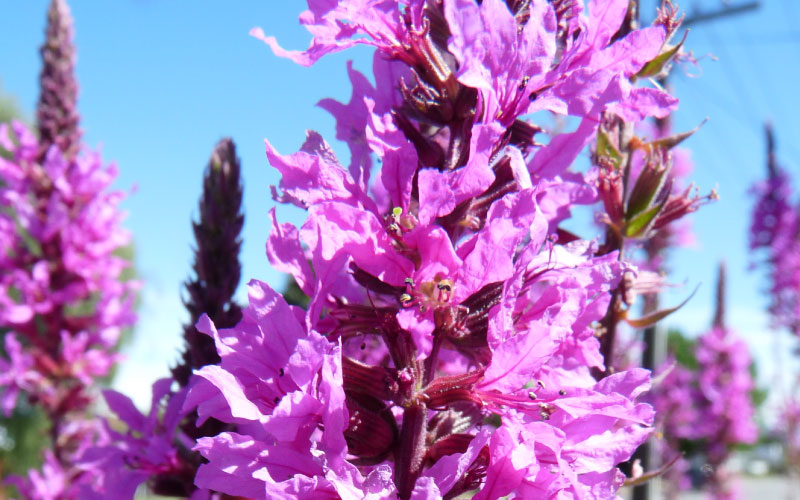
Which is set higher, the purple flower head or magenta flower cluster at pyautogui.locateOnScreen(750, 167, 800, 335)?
magenta flower cluster at pyautogui.locateOnScreen(750, 167, 800, 335)

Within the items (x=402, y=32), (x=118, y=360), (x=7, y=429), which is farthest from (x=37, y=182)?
(x=7, y=429)

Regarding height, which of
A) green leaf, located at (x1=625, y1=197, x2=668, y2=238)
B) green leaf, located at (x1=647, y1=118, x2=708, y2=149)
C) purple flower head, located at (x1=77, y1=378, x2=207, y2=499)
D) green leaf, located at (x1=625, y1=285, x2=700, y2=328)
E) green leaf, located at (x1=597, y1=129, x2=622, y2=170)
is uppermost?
green leaf, located at (x1=647, y1=118, x2=708, y2=149)

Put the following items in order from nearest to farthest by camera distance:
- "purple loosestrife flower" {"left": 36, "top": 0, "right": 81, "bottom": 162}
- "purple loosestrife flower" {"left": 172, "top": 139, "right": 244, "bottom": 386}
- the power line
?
"purple loosestrife flower" {"left": 172, "top": 139, "right": 244, "bottom": 386}
"purple loosestrife flower" {"left": 36, "top": 0, "right": 81, "bottom": 162}
the power line

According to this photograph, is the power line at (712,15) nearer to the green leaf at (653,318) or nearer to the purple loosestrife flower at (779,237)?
the purple loosestrife flower at (779,237)

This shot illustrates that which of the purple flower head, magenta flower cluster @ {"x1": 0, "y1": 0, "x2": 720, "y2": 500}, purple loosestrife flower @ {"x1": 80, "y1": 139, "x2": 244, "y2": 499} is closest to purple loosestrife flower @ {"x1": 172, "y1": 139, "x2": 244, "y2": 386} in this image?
purple loosestrife flower @ {"x1": 80, "y1": 139, "x2": 244, "y2": 499}

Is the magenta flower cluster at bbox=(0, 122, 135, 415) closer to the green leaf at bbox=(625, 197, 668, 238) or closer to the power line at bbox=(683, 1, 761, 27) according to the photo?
the green leaf at bbox=(625, 197, 668, 238)

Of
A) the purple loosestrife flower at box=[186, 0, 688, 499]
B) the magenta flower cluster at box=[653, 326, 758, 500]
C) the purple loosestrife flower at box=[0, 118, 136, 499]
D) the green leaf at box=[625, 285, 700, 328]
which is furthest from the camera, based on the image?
the magenta flower cluster at box=[653, 326, 758, 500]

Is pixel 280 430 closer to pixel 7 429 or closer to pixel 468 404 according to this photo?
pixel 468 404

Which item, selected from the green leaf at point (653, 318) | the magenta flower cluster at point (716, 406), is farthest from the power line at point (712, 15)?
the green leaf at point (653, 318)
